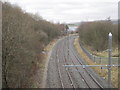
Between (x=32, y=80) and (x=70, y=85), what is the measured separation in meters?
2.78

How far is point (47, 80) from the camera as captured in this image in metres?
12.0

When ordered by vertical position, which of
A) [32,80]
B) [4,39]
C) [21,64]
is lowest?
[32,80]

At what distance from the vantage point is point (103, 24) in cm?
2259

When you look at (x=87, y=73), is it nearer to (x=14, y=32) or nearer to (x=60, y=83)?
(x=60, y=83)

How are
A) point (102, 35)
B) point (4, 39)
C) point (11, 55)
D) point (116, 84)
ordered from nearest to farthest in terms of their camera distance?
1. point (4, 39)
2. point (11, 55)
3. point (116, 84)
4. point (102, 35)

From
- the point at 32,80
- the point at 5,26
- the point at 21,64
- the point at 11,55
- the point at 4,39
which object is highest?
the point at 5,26

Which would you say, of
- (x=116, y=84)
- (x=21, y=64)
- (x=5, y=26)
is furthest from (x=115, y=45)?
(x=5, y=26)

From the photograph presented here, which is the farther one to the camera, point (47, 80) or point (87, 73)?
point (87, 73)

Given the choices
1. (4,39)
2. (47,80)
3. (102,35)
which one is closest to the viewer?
(4,39)

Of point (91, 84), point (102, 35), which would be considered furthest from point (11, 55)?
point (102, 35)

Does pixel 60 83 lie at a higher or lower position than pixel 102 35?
lower

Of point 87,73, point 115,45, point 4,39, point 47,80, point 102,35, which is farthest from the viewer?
point 115,45

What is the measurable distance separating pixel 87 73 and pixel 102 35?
10055 millimetres

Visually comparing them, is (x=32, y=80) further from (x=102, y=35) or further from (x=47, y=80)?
(x=102, y=35)
